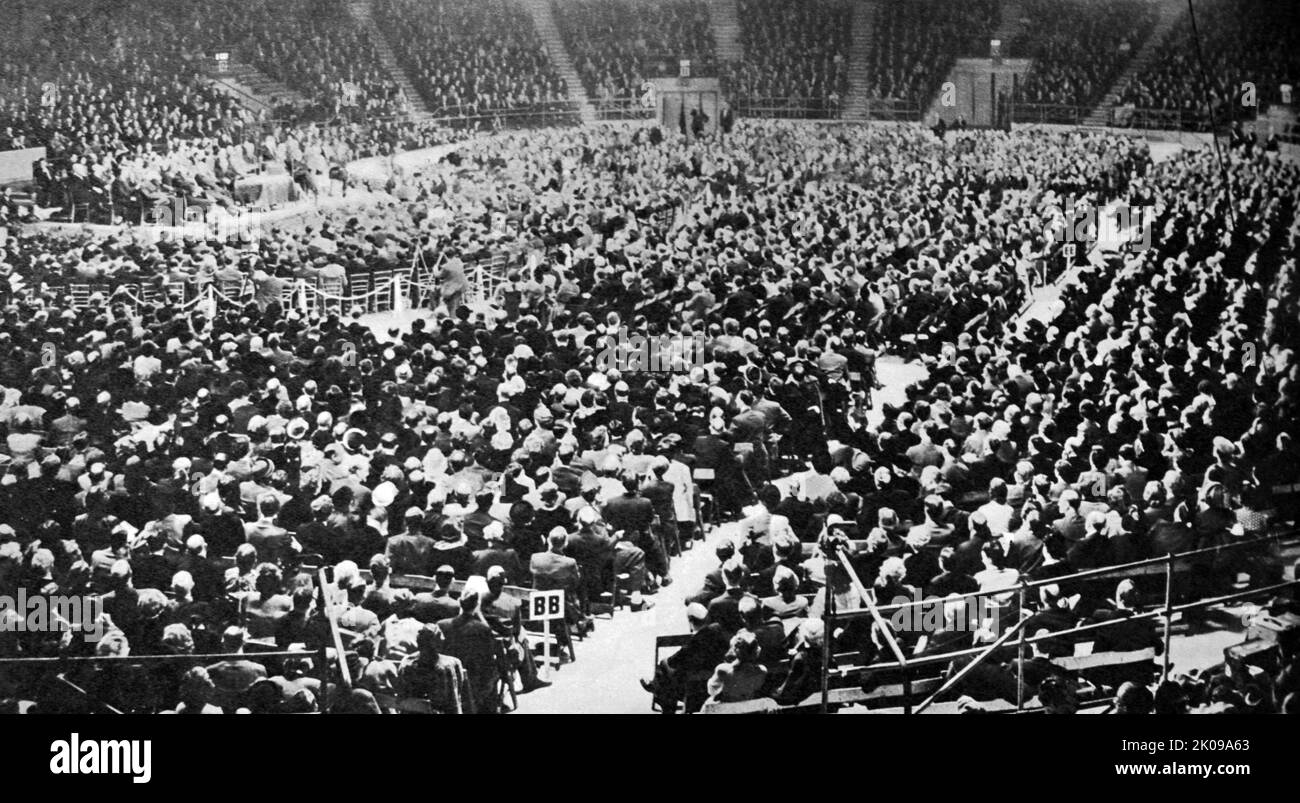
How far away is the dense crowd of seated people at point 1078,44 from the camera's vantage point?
34.9ft

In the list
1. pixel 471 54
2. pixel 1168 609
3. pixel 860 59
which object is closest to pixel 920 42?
pixel 860 59

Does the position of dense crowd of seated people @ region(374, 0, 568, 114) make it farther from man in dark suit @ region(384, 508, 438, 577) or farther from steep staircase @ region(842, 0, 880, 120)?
man in dark suit @ region(384, 508, 438, 577)

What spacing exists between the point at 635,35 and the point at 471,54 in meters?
1.30

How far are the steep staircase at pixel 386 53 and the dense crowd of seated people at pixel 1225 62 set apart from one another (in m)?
5.76

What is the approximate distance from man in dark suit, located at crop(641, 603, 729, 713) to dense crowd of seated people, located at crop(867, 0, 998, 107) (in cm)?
463

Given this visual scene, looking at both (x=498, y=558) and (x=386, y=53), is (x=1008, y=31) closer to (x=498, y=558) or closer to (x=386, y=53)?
(x=386, y=53)

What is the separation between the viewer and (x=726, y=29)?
421 inches

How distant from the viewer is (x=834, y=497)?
899 centimetres

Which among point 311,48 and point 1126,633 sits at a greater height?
point 311,48

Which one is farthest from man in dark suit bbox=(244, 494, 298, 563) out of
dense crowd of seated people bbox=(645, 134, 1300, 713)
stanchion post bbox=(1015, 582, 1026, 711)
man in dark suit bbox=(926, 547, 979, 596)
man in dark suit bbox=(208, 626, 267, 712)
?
stanchion post bbox=(1015, 582, 1026, 711)

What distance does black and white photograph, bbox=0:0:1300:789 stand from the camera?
28.1 feet

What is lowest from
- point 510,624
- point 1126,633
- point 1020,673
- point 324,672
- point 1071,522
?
point 1020,673
